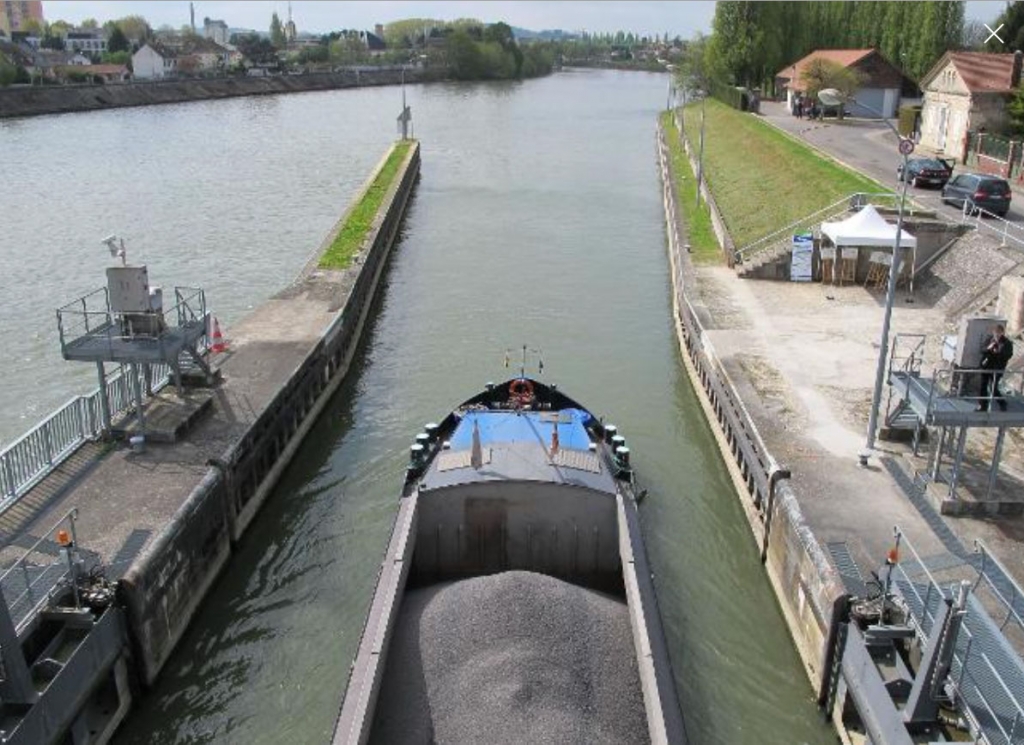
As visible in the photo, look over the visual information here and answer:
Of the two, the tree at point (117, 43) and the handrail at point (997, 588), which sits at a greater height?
the tree at point (117, 43)

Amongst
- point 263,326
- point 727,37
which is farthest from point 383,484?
point 727,37

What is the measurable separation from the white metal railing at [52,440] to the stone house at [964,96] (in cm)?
3882

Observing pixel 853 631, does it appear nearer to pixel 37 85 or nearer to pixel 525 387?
pixel 525 387

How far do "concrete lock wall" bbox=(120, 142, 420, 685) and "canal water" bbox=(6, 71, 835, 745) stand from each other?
1.35 ft

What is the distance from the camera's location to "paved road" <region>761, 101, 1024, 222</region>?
34.0 m

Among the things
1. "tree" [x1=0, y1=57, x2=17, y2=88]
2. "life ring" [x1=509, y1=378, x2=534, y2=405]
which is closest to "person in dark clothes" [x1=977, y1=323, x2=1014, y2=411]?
"life ring" [x1=509, y1=378, x2=534, y2=405]

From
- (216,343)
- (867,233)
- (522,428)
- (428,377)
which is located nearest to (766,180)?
(867,233)

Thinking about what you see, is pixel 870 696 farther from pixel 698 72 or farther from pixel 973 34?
pixel 973 34

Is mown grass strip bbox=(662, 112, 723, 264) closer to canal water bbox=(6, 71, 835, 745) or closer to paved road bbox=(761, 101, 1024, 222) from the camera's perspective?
canal water bbox=(6, 71, 835, 745)

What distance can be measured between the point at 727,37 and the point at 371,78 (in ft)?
269

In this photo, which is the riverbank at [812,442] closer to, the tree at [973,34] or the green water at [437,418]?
the green water at [437,418]

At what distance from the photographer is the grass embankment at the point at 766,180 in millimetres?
35750

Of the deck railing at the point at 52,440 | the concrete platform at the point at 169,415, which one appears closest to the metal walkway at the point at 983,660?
the concrete platform at the point at 169,415

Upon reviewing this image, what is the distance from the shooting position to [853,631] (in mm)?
12141
